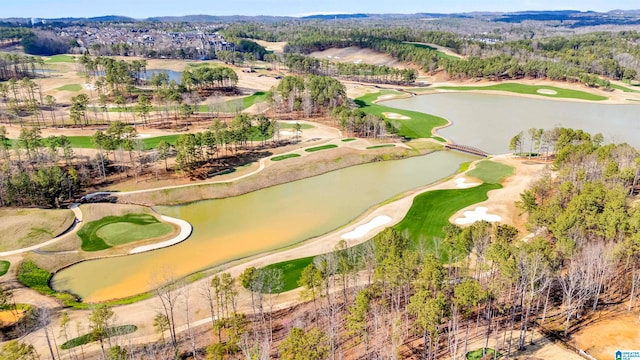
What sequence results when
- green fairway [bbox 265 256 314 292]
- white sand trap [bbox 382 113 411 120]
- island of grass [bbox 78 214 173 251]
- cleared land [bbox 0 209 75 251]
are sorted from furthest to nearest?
white sand trap [bbox 382 113 411 120]
island of grass [bbox 78 214 173 251]
cleared land [bbox 0 209 75 251]
green fairway [bbox 265 256 314 292]

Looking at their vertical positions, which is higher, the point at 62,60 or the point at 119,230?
the point at 62,60

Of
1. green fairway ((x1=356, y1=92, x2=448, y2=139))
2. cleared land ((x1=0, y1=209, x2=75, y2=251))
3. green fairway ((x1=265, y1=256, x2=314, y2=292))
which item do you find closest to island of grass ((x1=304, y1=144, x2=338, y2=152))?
green fairway ((x1=356, y1=92, x2=448, y2=139))

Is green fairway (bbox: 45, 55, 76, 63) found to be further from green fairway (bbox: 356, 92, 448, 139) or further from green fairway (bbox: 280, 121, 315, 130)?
green fairway (bbox: 356, 92, 448, 139)

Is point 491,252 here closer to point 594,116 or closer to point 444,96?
point 594,116

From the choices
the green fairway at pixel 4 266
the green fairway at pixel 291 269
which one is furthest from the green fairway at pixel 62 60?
the green fairway at pixel 291 269

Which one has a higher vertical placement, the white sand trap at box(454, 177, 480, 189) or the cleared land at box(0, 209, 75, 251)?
the cleared land at box(0, 209, 75, 251)

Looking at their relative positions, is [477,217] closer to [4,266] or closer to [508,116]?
[4,266]

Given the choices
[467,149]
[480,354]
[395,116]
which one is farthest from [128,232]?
[395,116]
